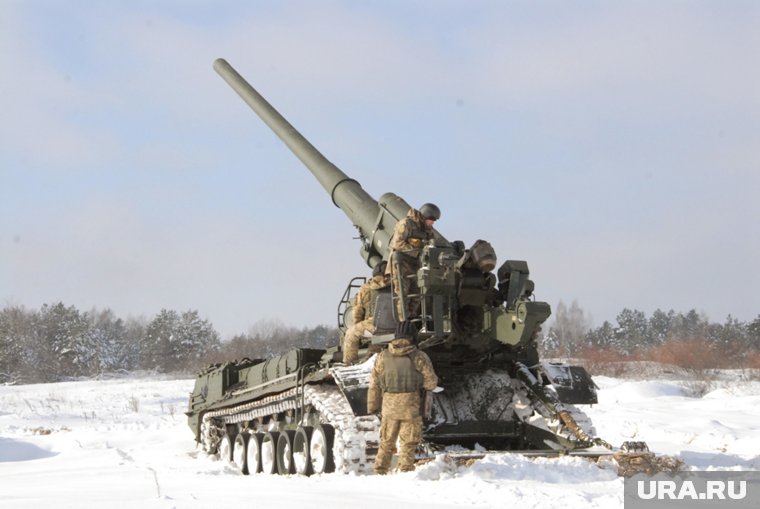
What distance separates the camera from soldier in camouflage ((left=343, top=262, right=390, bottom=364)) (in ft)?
33.1

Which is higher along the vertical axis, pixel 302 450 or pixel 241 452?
pixel 302 450

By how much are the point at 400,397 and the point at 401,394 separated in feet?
0.11

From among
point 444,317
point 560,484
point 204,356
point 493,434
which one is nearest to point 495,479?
point 560,484

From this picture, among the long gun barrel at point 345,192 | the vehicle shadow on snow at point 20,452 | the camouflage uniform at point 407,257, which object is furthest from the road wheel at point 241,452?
the camouflage uniform at point 407,257

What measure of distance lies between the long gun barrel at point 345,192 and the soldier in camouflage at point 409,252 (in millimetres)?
1202

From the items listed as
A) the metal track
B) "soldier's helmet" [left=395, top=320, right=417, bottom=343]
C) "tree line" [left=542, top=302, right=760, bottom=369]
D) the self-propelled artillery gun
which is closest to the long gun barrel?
the self-propelled artillery gun

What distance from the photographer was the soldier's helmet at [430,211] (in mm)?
9906

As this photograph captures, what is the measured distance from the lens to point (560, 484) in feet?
25.3

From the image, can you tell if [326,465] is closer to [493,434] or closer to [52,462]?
[493,434]

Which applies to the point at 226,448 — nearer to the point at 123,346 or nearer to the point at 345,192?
the point at 345,192

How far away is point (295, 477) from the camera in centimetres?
930

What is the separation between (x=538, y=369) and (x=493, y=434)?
97cm

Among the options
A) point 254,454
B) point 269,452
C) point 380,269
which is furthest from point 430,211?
point 254,454

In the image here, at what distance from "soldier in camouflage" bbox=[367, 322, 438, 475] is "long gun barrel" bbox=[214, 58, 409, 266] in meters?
2.72
